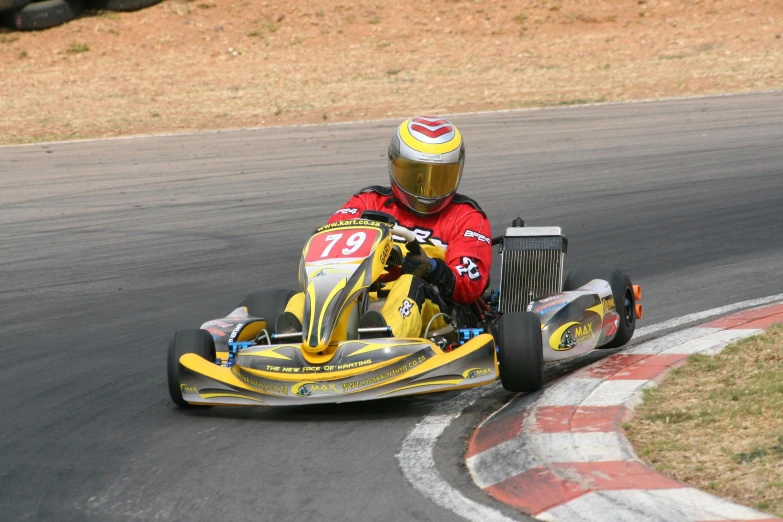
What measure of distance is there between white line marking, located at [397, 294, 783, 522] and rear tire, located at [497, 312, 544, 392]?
0.22 meters

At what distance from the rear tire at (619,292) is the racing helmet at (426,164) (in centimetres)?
75

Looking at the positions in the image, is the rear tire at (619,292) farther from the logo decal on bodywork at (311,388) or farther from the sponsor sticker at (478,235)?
the logo decal on bodywork at (311,388)

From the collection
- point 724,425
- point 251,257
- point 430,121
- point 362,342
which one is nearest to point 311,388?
point 362,342

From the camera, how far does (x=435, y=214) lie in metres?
5.69

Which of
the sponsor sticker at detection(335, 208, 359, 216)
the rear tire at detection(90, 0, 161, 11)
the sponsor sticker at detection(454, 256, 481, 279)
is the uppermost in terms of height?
the sponsor sticker at detection(335, 208, 359, 216)

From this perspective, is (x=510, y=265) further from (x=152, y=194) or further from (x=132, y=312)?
(x=152, y=194)

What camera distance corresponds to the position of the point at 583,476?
3.46 meters

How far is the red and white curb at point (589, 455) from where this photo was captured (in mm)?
3188

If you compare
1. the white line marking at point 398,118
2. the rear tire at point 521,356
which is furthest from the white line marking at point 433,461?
the white line marking at point 398,118

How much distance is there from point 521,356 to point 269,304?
4.98 ft

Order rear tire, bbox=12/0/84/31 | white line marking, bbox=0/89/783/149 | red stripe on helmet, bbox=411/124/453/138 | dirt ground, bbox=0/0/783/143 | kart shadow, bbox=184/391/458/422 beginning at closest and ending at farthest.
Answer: kart shadow, bbox=184/391/458/422 < red stripe on helmet, bbox=411/124/453/138 < white line marking, bbox=0/89/783/149 < dirt ground, bbox=0/0/783/143 < rear tire, bbox=12/0/84/31

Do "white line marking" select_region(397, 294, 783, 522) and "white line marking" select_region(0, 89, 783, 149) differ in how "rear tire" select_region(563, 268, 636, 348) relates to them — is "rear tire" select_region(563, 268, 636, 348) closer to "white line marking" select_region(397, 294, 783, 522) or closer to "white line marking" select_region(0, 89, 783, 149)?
"white line marking" select_region(397, 294, 783, 522)

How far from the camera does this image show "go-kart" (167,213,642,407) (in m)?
4.42

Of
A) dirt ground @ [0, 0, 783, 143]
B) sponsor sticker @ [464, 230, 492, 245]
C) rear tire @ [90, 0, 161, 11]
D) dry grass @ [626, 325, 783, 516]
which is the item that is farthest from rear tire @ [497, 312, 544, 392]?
rear tire @ [90, 0, 161, 11]
